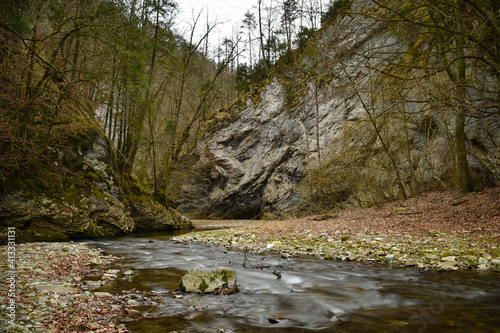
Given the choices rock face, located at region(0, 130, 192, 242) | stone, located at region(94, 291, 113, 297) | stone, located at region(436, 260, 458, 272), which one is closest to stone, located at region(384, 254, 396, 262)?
stone, located at region(436, 260, 458, 272)

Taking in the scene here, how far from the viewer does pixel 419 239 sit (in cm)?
679

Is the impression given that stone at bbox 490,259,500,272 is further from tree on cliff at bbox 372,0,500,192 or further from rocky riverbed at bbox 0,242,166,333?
rocky riverbed at bbox 0,242,166,333

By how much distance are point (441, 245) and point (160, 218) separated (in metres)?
13.1

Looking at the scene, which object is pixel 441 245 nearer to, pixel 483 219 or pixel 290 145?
pixel 483 219

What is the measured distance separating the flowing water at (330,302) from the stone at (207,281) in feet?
0.52

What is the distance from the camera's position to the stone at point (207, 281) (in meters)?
3.90

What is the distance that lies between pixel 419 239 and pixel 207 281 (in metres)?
5.64

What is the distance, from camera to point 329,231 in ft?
30.6

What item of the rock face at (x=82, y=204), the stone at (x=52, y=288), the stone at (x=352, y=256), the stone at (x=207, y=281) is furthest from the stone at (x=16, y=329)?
the rock face at (x=82, y=204)

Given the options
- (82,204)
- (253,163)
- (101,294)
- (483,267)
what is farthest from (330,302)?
(253,163)

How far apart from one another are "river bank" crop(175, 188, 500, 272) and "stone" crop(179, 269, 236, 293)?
3.03 meters

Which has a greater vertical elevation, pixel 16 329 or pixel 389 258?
pixel 16 329

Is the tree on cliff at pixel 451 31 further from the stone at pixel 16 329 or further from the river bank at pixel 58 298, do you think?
the stone at pixel 16 329

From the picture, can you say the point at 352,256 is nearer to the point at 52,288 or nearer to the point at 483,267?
the point at 483,267
